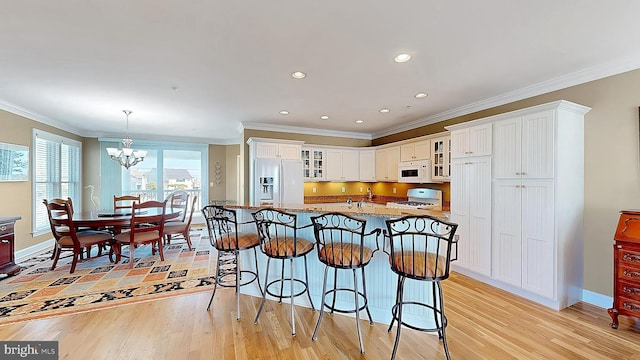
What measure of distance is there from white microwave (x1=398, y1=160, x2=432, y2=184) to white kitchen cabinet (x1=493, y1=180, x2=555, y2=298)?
1.50 metres

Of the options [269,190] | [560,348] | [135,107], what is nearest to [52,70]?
[135,107]

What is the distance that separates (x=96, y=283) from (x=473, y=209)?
17.0 ft

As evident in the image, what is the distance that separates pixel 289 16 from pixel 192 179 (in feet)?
22.9

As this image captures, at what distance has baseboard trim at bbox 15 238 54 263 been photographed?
4.50 metres

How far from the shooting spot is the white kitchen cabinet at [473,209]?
3560 millimetres

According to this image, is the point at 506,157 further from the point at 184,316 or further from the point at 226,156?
the point at 226,156

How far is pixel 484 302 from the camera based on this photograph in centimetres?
304

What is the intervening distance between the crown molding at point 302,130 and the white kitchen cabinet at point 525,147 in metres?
3.52

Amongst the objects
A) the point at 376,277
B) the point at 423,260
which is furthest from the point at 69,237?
the point at 423,260

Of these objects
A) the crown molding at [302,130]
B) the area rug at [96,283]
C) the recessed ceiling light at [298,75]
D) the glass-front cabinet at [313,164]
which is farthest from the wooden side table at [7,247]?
the glass-front cabinet at [313,164]

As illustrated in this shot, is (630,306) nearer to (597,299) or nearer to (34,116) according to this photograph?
(597,299)

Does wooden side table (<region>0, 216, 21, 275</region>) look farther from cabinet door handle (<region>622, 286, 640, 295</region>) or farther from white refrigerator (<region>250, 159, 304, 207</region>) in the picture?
cabinet door handle (<region>622, 286, 640, 295</region>)

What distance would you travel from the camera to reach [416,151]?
5172 millimetres

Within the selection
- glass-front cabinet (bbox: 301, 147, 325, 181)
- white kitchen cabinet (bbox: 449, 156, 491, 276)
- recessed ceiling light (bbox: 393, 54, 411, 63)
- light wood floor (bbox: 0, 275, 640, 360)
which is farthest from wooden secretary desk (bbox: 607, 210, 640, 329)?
glass-front cabinet (bbox: 301, 147, 325, 181)
